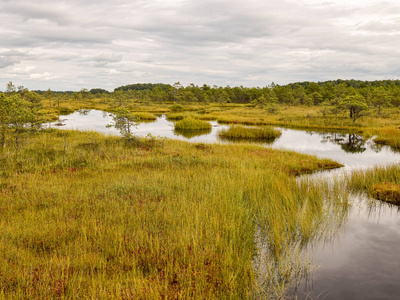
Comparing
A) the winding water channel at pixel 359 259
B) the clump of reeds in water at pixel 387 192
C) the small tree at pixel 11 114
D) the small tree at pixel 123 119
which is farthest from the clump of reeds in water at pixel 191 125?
the winding water channel at pixel 359 259

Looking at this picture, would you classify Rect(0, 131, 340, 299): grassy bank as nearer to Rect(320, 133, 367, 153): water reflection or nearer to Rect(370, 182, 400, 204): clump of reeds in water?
Rect(370, 182, 400, 204): clump of reeds in water

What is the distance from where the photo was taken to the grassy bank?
5.26 meters

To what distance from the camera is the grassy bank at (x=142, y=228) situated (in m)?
5.26

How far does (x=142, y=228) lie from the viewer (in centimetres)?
755

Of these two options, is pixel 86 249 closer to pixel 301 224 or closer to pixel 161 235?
pixel 161 235

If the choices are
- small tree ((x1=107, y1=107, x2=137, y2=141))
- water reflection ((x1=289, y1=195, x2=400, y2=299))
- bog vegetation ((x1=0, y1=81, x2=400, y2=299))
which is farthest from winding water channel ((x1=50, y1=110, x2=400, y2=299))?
small tree ((x1=107, y1=107, x2=137, y2=141))

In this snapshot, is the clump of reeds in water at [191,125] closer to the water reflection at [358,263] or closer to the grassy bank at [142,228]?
the grassy bank at [142,228]

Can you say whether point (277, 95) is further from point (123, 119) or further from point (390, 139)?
point (123, 119)

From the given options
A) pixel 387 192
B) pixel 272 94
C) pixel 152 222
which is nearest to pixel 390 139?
pixel 387 192

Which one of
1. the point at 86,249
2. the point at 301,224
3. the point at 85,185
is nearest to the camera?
the point at 86,249

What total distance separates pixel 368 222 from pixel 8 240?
36.8 ft

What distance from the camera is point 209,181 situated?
1209 centimetres

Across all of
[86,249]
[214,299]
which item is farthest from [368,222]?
[86,249]

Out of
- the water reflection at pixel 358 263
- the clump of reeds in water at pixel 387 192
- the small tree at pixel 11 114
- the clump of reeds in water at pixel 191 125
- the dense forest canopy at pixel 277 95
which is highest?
the dense forest canopy at pixel 277 95
